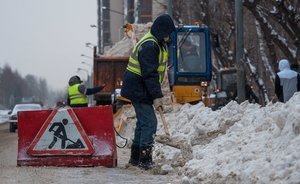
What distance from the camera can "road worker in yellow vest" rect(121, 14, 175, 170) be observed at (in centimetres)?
924

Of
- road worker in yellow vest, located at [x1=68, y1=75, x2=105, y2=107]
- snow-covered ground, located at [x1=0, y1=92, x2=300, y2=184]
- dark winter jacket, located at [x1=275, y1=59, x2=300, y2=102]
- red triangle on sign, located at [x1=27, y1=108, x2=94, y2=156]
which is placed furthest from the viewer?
road worker in yellow vest, located at [x1=68, y1=75, x2=105, y2=107]

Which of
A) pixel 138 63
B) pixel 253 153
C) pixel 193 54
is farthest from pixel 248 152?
pixel 193 54

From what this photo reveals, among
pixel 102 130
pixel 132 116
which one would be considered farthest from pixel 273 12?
pixel 102 130

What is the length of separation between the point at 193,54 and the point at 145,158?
1301cm

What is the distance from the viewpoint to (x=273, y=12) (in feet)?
77.3

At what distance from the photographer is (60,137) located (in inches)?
388

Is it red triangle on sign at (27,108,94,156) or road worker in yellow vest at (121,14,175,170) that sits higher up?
road worker in yellow vest at (121,14,175,170)

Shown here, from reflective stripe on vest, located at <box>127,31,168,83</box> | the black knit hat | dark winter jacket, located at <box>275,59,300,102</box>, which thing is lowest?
dark winter jacket, located at <box>275,59,300,102</box>

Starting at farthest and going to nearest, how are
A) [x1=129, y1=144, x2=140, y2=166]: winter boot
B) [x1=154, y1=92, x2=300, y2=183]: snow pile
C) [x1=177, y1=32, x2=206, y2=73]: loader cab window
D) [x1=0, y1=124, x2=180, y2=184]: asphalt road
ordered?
[x1=177, y1=32, x2=206, y2=73]: loader cab window → [x1=129, y1=144, x2=140, y2=166]: winter boot → [x1=0, y1=124, x2=180, y2=184]: asphalt road → [x1=154, y1=92, x2=300, y2=183]: snow pile

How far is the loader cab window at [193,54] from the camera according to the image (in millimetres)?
21844

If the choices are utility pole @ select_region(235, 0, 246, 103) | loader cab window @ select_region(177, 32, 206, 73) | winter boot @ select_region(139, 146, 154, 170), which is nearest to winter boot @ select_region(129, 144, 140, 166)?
winter boot @ select_region(139, 146, 154, 170)

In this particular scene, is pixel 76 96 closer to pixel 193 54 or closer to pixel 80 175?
pixel 80 175

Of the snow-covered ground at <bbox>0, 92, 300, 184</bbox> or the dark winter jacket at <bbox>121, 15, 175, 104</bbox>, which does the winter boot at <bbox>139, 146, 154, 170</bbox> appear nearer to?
the snow-covered ground at <bbox>0, 92, 300, 184</bbox>

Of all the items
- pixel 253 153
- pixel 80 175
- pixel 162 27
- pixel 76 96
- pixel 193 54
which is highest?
pixel 162 27
